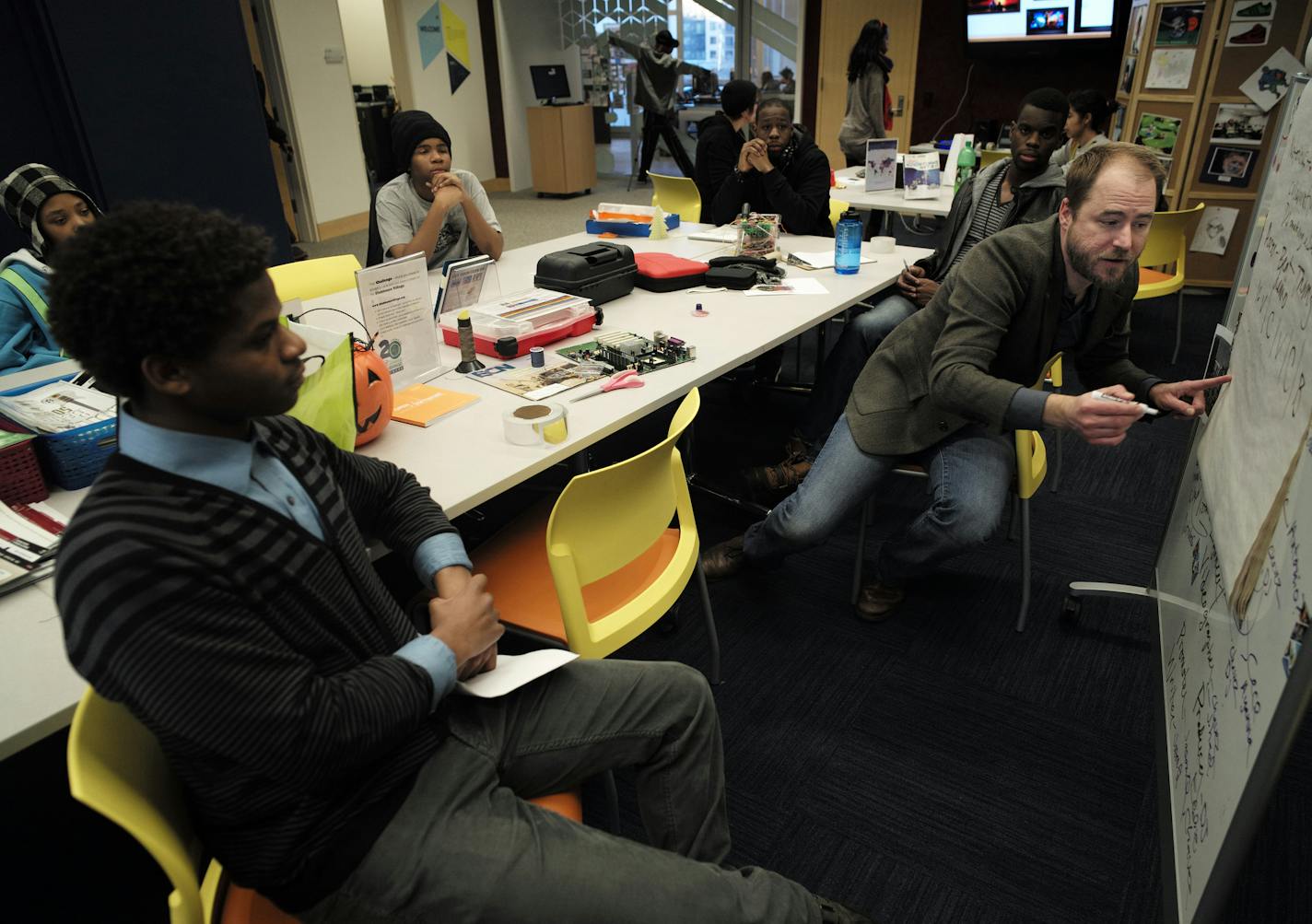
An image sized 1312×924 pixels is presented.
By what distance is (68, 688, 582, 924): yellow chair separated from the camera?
0.83 m

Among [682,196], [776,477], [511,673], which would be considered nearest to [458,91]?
[682,196]

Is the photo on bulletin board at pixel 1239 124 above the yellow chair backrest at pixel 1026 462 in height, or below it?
above

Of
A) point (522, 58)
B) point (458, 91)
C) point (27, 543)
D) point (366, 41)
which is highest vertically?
point (366, 41)

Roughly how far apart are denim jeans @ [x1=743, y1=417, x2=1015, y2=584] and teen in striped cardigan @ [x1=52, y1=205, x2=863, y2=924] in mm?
1032

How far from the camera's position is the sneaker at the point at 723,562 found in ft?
8.04

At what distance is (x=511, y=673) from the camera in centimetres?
121

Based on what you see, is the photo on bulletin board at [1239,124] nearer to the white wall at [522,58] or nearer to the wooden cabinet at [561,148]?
the wooden cabinet at [561,148]

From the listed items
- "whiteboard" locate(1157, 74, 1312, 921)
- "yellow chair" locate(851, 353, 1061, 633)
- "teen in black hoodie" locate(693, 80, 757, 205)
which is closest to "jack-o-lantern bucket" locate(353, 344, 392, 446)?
"yellow chair" locate(851, 353, 1061, 633)

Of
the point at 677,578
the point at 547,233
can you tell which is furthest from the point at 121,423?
the point at 547,233

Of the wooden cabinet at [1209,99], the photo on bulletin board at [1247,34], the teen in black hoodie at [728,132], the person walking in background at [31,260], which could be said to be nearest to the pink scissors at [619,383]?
the person walking in background at [31,260]

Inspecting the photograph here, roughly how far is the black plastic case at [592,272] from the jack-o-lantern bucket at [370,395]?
881mm

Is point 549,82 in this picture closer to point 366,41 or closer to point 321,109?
point 366,41

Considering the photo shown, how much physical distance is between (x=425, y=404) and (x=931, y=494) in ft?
4.30

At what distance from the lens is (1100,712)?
1939 mm
